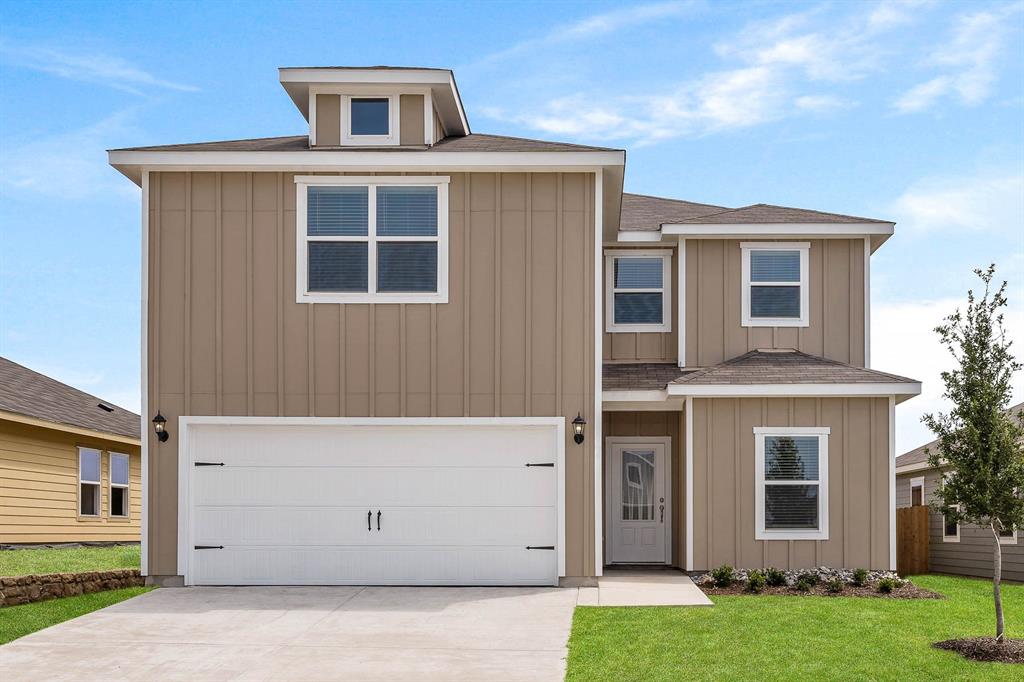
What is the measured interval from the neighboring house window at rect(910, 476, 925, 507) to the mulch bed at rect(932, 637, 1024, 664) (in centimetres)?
1359

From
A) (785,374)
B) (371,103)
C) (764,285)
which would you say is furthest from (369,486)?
(764,285)

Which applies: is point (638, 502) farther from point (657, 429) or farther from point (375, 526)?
point (375, 526)

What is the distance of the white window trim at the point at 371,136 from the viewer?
50.5ft

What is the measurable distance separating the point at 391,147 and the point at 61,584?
692cm

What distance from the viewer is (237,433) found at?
48.4ft

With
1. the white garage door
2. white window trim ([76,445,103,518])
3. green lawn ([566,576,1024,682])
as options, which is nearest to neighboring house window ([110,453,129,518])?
white window trim ([76,445,103,518])

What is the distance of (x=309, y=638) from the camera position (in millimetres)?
11047

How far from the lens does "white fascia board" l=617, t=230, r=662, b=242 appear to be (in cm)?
1825

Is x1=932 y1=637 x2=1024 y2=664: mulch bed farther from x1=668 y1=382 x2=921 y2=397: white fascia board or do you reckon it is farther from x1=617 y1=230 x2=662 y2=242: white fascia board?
x1=617 y1=230 x2=662 y2=242: white fascia board

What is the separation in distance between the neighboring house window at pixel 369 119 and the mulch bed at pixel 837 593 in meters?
7.39

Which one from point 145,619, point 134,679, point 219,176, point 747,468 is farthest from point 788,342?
point 134,679

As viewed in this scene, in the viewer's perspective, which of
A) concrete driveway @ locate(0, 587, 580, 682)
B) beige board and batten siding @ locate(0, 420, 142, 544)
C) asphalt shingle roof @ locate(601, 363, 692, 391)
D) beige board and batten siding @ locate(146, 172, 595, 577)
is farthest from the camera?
beige board and batten siding @ locate(0, 420, 142, 544)

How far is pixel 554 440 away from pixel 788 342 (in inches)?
215

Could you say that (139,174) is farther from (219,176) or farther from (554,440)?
(554,440)
